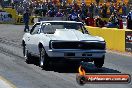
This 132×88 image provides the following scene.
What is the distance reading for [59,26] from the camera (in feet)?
47.4

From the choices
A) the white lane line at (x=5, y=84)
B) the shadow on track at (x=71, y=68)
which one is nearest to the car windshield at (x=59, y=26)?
the shadow on track at (x=71, y=68)

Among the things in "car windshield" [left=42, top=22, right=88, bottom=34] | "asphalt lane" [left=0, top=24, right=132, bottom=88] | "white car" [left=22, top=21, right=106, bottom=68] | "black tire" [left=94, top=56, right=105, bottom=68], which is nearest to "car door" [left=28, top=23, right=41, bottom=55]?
"white car" [left=22, top=21, right=106, bottom=68]

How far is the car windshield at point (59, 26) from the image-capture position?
557 inches

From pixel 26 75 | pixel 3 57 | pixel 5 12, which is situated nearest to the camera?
pixel 26 75

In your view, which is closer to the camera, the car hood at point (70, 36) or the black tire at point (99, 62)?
the car hood at point (70, 36)

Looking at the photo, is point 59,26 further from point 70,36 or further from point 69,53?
point 69,53

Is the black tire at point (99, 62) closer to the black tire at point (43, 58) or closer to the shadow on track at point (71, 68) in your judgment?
the shadow on track at point (71, 68)

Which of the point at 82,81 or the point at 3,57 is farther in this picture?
the point at 3,57

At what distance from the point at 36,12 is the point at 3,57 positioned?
27697mm

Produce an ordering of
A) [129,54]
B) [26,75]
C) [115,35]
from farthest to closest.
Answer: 1. [115,35]
2. [129,54]
3. [26,75]

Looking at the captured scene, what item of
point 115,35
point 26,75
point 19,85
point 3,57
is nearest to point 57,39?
point 26,75

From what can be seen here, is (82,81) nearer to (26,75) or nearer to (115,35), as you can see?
(26,75)

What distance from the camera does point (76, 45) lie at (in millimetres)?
12914

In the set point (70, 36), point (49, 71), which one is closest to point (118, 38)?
point (70, 36)
